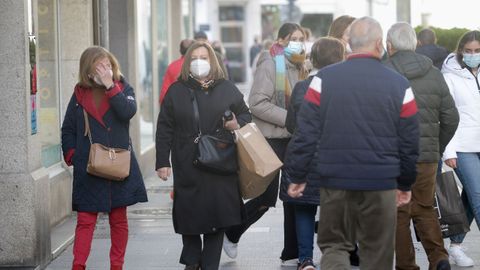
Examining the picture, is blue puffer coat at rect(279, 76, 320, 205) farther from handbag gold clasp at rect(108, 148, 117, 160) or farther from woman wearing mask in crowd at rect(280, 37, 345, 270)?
handbag gold clasp at rect(108, 148, 117, 160)

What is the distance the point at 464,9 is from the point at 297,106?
44.7 ft

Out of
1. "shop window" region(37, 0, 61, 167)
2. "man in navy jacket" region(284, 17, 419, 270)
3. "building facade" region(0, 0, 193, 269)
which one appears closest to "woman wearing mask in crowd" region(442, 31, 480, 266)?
"man in navy jacket" region(284, 17, 419, 270)

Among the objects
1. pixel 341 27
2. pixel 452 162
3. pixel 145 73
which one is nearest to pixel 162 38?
pixel 145 73

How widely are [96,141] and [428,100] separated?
219cm

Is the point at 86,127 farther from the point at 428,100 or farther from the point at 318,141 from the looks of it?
the point at 428,100

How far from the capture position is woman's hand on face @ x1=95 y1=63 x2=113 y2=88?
7.77 m

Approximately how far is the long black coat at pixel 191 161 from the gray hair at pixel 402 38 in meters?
1.13

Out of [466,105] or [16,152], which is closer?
[16,152]

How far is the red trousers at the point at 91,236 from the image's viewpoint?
793cm

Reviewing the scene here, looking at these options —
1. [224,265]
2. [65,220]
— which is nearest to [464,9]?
[65,220]

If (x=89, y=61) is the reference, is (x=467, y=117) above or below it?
below

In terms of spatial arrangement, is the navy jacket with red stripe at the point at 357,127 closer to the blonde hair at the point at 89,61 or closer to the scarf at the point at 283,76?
the blonde hair at the point at 89,61

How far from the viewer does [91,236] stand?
801 cm

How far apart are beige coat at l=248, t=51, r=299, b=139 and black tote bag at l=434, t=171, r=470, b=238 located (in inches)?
47.3
